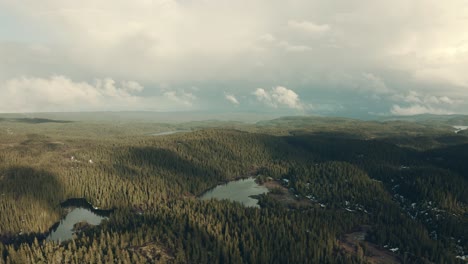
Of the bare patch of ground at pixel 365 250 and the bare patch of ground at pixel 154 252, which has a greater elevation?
the bare patch of ground at pixel 154 252

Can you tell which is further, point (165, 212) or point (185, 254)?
point (165, 212)

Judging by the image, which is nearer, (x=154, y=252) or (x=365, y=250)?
(x=154, y=252)

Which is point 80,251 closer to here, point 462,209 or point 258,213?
point 258,213

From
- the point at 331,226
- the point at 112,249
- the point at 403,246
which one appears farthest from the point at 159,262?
the point at 403,246

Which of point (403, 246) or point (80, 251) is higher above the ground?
point (80, 251)

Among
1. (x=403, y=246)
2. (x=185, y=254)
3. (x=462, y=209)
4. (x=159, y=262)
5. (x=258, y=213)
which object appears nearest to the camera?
(x=159, y=262)

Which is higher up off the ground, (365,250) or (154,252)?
(154,252)

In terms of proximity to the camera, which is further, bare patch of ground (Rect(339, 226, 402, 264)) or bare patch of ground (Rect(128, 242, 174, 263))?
bare patch of ground (Rect(339, 226, 402, 264))

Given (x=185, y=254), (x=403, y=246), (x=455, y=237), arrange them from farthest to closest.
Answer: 1. (x=455, y=237)
2. (x=403, y=246)
3. (x=185, y=254)

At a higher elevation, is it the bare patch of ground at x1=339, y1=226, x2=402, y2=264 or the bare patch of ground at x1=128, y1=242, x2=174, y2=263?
the bare patch of ground at x1=128, y1=242, x2=174, y2=263

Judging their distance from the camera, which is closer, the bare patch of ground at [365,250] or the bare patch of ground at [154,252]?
the bare patch of ground at [154,252]
